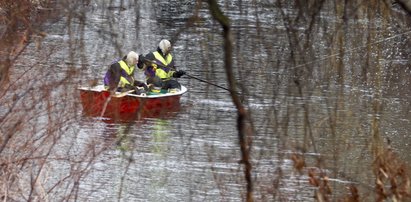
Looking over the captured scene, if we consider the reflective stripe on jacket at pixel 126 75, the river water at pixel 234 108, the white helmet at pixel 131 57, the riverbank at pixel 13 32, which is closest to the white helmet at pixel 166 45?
the river water at pixel 234 108

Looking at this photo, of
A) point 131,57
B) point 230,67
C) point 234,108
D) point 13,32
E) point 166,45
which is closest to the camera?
point 230,67

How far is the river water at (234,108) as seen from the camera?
5246 millimetres

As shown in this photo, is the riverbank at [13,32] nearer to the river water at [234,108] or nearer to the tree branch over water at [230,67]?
the river water at [234,108]

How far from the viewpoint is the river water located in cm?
525

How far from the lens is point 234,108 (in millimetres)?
7418

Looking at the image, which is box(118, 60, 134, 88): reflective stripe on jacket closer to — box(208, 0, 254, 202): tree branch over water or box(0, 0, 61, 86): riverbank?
box(0, 0, 61, 86): riverbank

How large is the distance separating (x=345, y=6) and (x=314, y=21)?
1.60 ft

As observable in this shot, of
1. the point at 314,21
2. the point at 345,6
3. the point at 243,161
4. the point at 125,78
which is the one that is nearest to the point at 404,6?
the point at 243,161

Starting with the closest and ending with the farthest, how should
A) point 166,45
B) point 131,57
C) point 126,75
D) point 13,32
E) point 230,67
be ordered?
point 230,67
point 166,45
point 13,32
point 131,57
point 126,75

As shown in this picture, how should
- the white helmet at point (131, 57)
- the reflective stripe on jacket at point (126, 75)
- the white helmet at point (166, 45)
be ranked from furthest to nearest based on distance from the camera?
the reflective stripe on jacket at point (126, 75), the white helmet at point (131, 57), the white helmet at point (166, 45)

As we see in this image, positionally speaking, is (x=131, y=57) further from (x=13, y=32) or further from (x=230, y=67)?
(x=230, y=67)

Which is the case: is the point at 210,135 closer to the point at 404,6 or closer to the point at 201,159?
the point at 201,159

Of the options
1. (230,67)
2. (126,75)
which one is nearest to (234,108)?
(230,67)

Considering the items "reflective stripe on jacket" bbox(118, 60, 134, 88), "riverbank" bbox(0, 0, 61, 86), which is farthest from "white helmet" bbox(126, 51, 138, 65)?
"riverbank" bbox(0, 0, 61, 86)
